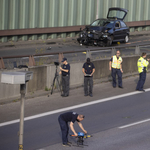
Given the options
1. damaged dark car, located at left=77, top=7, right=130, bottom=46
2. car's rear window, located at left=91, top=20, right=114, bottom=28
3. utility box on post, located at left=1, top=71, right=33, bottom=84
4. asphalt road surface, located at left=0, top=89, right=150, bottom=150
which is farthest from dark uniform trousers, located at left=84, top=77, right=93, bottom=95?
car's rear window, located at left=91, top=20, right=114, bottom=28

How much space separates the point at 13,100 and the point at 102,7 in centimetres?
1840

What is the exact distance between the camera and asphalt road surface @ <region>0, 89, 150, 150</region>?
10.4 metres

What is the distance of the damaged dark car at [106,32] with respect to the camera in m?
24.7

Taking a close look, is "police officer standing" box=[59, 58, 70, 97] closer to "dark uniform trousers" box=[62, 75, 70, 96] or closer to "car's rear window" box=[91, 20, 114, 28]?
"dark uniform trousers" box=[62, 75, 70, 96]

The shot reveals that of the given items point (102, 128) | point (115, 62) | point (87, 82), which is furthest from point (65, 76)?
point (102, 128)

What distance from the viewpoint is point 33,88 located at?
15.6 m

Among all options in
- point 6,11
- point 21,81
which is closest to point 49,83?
point 21,81

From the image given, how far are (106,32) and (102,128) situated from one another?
45.8 ft

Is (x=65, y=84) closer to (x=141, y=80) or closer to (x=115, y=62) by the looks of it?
(x=115, y=62)

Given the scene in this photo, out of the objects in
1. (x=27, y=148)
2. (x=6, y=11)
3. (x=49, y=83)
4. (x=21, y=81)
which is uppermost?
(x=6, y=11)

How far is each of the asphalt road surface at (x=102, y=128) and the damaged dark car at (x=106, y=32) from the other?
10.2 metres

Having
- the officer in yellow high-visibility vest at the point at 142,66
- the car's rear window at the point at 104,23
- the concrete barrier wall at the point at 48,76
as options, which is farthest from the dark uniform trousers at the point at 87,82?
the car's rear window at the point at 104,23

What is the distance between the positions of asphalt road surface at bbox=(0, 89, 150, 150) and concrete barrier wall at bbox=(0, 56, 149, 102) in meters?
2.28

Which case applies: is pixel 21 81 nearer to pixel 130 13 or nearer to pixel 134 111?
pixel 134 111
